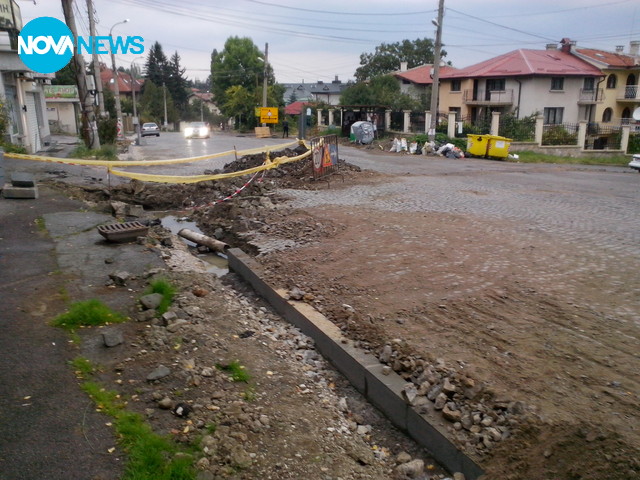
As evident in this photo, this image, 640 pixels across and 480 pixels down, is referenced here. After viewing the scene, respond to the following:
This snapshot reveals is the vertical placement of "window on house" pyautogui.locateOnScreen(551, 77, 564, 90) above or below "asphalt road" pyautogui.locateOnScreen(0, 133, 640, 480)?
above

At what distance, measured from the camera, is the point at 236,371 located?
5293 millimetres

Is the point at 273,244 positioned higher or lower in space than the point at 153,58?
lower

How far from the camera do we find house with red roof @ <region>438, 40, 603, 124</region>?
4188cm

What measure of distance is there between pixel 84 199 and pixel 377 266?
892cm

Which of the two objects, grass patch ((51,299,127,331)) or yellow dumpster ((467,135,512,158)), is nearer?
grass patch ((51,299,127,331))

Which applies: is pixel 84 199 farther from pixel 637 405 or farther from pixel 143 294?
pixel 637 405

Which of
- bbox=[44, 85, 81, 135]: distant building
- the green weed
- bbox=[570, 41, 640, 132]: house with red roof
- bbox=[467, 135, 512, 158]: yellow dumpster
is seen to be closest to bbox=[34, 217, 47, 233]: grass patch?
the green weed

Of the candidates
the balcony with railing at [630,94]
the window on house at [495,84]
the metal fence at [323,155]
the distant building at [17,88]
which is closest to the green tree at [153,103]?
the window on house at [495,84]

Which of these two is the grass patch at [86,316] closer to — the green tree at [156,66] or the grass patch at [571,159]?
the grass patch at [571,159]

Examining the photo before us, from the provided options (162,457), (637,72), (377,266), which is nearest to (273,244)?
(377,266)

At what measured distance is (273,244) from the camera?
9.57 metres

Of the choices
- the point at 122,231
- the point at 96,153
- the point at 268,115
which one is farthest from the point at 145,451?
the point at 268,115

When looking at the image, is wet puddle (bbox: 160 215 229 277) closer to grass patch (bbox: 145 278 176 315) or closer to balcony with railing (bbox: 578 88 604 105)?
grass patch (bbox: 145 278 176 315)

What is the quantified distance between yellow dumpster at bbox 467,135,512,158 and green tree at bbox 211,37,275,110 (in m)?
55.1
